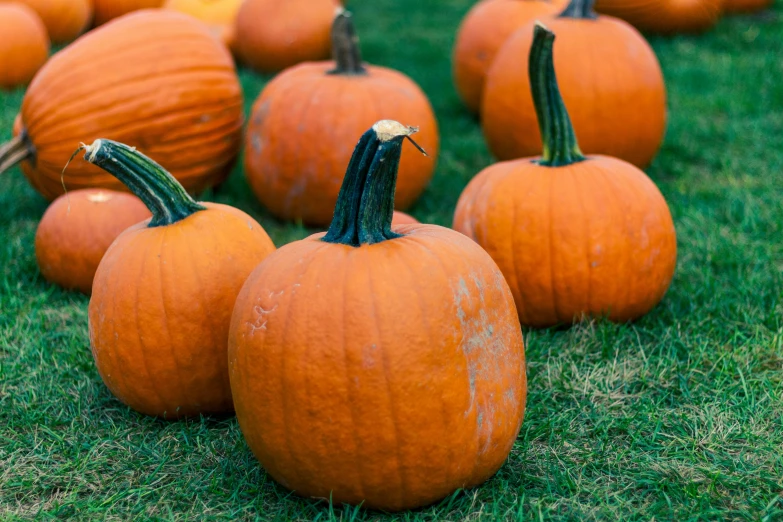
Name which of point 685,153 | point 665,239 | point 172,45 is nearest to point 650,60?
point 685,153

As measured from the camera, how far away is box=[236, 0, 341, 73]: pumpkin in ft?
23.4

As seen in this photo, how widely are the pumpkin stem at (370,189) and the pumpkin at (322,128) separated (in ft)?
6.19

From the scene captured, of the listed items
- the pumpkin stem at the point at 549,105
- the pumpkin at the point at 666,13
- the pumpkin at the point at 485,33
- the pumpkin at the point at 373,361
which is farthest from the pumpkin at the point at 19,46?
the pumpkin at the point at 373,361

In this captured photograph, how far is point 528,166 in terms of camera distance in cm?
330

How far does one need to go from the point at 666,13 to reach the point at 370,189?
6.29m

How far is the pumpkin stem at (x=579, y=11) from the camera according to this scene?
4.57m

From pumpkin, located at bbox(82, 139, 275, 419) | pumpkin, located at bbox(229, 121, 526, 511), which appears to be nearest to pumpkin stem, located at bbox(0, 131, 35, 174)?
pumpkin, located at bbox(82, 139, 275, 419)

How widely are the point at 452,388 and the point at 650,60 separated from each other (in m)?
3.06

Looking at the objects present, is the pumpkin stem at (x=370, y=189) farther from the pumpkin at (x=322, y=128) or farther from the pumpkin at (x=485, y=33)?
the pumpkin at (x=485, y=33)

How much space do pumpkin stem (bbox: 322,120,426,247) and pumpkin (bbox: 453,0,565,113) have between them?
355 cm

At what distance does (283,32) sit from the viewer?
7113 mm

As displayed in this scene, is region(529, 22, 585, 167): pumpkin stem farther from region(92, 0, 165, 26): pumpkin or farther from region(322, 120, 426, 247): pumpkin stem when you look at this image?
region(92, 0, 165, 26): pumpkin

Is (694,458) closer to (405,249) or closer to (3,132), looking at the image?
(405,249)

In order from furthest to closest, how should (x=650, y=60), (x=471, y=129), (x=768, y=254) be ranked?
(x=471, y=129) → (x=650, y=60) → (x=768, y=254)
